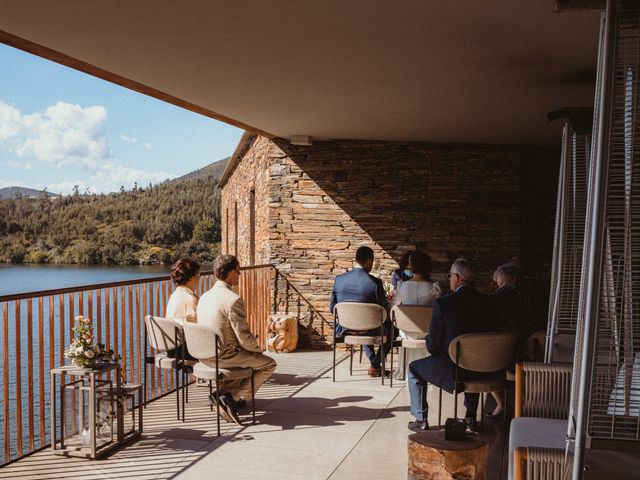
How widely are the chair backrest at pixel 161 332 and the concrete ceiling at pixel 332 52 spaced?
1.89 metres

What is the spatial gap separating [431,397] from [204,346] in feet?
7.68

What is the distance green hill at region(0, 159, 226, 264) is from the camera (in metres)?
26.3

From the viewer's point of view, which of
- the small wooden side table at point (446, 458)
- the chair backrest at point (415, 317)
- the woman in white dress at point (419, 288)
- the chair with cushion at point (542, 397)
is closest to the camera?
the chair with cushion at point (542, 397)

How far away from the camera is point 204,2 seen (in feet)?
11.1

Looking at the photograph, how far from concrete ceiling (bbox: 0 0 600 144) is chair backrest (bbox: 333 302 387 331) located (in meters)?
1.88

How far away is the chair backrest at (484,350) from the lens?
4.05 metres

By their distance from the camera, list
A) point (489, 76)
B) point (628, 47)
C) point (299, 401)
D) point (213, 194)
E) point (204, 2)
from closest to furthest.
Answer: point (628, 47) → point (204, 2) → point (489, 76) → point (299, 401) → point (213, 194)

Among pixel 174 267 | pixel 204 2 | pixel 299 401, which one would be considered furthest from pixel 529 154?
pixel 204 2

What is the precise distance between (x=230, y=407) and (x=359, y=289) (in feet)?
6.46

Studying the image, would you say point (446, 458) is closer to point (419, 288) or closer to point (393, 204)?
point (419, 288)

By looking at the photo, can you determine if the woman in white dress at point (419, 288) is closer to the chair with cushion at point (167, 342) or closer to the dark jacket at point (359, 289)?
the dark jacket at point (359, 289)

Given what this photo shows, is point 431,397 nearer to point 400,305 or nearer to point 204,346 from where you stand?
point 400,305

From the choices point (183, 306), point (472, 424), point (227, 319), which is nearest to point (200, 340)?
point (227, 319)

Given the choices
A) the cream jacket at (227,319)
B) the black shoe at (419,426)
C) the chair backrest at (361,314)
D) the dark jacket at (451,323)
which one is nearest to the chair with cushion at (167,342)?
the cream jacket at (227,319)
